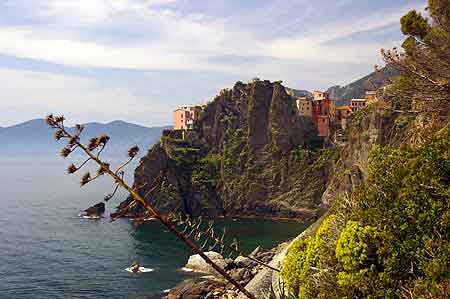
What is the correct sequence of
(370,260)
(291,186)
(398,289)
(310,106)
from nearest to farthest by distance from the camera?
(398,289), (370,260), (291,186), (310,106)

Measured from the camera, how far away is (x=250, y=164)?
11581 centimetres

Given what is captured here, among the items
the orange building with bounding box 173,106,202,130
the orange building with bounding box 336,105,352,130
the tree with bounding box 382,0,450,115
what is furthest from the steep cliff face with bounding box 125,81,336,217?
the tree with bounding box 382,0,450,115

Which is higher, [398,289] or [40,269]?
[398,289]

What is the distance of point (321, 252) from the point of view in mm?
17656

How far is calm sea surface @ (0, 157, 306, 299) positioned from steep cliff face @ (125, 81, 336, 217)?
11.1 metres

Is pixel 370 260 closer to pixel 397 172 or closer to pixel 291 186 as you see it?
pixel 397 172

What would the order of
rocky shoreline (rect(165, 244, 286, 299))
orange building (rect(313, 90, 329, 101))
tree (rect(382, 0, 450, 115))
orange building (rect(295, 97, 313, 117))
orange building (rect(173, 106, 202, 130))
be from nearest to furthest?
tree (rect(382, 0, 450, 115))
rocky shoreline (rect(165, 244, 286, 299))
orange building (rect(295, 97, 313, 117))
orange building (rect(313, 90, 329, 101))
orange building (rect(173, 106, 202, 130))

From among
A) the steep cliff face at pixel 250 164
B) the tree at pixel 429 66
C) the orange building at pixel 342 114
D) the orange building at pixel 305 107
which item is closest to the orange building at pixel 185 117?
the steep cliff face at pixel 250 164

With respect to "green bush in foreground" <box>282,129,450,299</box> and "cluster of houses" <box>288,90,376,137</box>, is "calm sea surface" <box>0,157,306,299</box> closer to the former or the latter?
"cluster of houses" <box>288,90,376,137</box>

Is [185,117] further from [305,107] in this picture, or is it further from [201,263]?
[201,263]

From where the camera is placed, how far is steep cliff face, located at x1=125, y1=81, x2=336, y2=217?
10894cm

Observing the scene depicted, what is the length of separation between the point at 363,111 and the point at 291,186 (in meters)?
27.1

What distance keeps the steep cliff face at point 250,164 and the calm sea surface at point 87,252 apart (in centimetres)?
1112

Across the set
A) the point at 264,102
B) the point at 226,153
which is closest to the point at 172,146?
the point at 226,153
